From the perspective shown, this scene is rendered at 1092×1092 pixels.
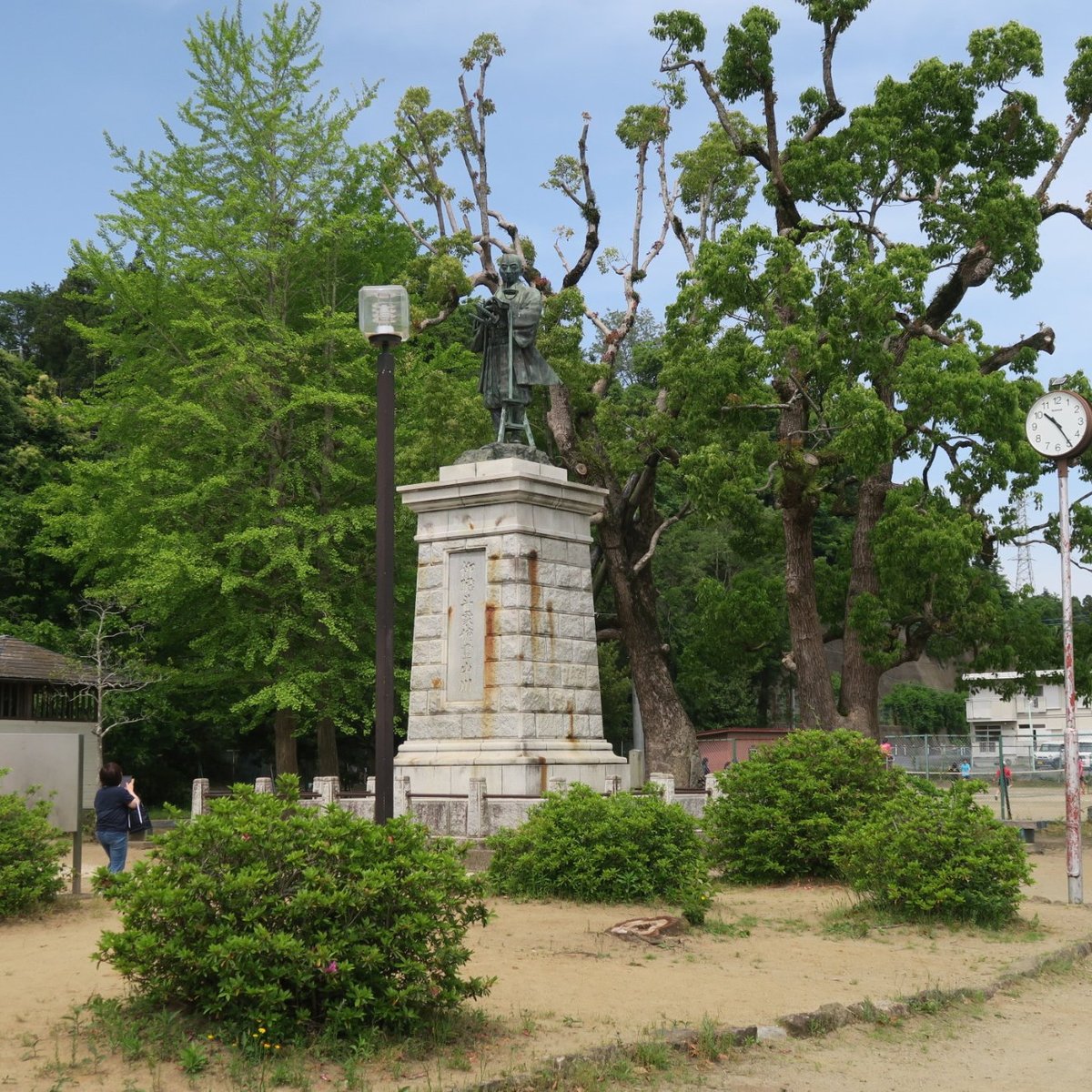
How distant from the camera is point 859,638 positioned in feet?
79.6

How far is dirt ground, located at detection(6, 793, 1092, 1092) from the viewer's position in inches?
263

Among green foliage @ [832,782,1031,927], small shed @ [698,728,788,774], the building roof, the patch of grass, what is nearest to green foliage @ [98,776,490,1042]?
the patch of grass

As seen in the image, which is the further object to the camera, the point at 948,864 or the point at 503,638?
the point at 503,638

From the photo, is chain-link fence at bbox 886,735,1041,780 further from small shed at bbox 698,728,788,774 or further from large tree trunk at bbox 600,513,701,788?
small shed at bbox 698,728,788,774

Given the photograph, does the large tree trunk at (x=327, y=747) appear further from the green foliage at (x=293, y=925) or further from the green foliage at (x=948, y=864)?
the green foliage at (x=293, y=925)

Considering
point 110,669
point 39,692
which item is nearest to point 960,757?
point 110,669

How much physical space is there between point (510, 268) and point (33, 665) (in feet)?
49.2

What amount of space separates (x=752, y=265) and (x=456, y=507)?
9.67m

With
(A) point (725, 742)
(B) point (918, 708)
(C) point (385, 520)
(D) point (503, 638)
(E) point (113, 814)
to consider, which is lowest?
(E) point (113, 814)

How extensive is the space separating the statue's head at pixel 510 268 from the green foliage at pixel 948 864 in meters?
8.76

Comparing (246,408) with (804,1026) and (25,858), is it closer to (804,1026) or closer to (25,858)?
(25,858)

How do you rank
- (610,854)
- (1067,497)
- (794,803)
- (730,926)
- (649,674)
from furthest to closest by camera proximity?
(649,674) → (1067,497) → (794,803) → (610,854) → (730,926)

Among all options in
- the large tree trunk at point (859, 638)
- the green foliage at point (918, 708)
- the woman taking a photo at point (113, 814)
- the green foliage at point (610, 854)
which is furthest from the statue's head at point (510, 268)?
the green foliage at point (918, 708)

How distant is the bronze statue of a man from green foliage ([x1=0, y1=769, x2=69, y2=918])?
756 centimetres
